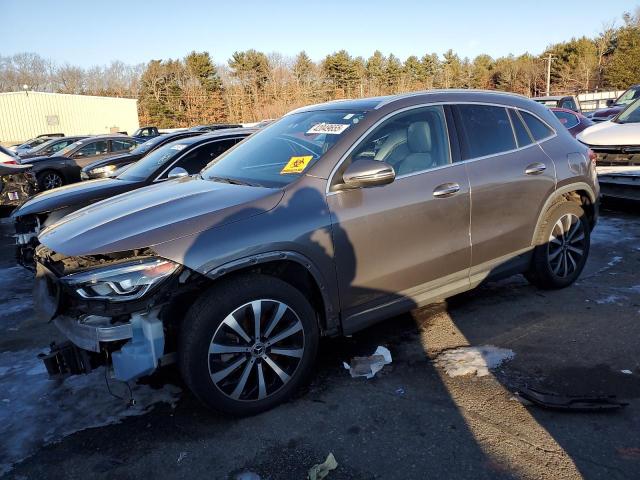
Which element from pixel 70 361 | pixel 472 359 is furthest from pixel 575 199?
pixel 70 361

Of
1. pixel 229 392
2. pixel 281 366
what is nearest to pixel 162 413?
pixel 229 392

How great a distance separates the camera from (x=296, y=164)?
3484 mm

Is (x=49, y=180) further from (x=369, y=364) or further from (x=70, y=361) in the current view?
(x=369, y=364)

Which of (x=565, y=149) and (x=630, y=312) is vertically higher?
(x=565, y=149)

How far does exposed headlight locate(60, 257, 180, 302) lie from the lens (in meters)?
2.72

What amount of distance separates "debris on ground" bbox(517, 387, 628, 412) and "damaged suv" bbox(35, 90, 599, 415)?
3.20ft

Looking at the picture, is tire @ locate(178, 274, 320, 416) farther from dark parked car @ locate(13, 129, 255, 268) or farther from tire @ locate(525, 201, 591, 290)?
dark parked car @ locate(13, 129, 255, 268)

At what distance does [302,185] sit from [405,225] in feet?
2.52

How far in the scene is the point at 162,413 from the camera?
315 cm

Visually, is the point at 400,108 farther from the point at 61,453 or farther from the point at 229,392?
the point at 61,453

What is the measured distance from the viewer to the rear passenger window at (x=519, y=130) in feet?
14.3

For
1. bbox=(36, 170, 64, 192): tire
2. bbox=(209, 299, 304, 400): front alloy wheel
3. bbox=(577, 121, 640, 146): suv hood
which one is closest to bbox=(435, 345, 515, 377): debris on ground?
bbox=(209, 299, 304, 400): front alloy wheel

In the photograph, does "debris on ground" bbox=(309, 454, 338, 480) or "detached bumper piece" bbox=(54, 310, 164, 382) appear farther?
"detached bumper piece" bbox=(54, 310, 164, 382)

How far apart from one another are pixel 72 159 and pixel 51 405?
40.9 ft
